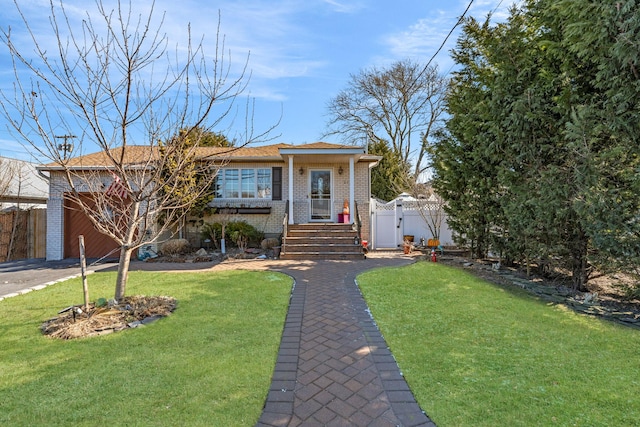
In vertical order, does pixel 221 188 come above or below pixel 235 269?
above

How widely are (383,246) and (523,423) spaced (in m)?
11.0

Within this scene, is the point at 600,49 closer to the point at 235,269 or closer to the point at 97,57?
the point at 97,57

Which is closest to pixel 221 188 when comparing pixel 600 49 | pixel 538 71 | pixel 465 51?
pixel 465 51

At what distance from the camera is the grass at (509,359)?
100.0 inches

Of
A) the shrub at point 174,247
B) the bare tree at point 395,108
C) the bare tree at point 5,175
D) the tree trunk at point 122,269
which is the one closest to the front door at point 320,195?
the shrub at point 174,247

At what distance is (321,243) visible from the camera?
10.9 m

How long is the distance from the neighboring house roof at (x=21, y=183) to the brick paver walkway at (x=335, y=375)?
1440cm

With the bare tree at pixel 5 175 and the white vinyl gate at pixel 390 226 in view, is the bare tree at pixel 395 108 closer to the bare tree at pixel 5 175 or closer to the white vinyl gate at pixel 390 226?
the white vinyl gate at pixel 390 226

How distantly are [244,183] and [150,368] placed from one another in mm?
10600

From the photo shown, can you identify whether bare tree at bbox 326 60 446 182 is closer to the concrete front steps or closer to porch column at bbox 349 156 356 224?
porch column at bbox 349 156 356 224

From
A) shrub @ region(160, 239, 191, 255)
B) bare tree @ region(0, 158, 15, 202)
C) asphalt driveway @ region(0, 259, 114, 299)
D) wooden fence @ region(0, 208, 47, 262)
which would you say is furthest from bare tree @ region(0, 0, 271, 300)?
bare tree @ region(0, 158, 15, 202)

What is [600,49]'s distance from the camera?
4637 millimetres

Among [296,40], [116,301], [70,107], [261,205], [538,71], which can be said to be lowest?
[116,301]

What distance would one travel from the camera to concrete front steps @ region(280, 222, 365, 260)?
408 inches
